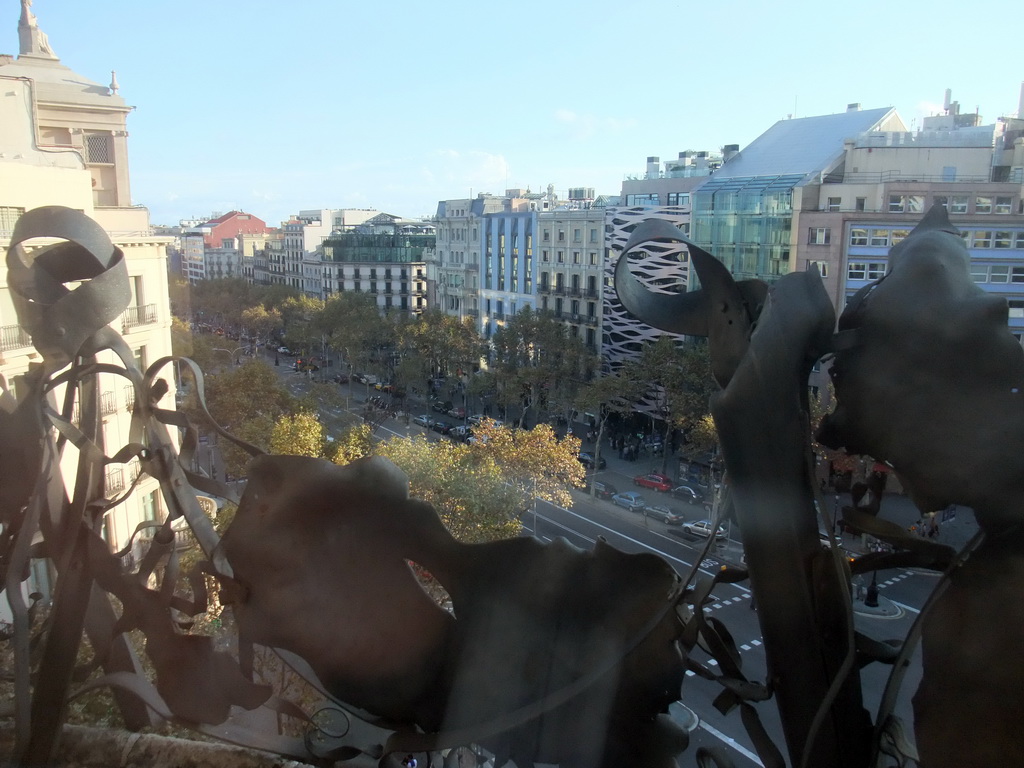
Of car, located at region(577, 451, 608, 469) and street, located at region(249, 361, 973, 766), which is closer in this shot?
street, located at region(249, 361, 973, 766)

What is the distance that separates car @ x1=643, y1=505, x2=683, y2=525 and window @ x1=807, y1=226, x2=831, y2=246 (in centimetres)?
764

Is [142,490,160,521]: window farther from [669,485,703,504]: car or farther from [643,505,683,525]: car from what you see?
[669,485,703,504]: car

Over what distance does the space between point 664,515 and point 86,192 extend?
1164 centimetres

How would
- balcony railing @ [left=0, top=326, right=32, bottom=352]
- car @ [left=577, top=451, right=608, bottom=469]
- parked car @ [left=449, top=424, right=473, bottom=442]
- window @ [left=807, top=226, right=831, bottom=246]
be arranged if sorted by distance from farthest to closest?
parked car @ [left=449, top=424, right=473, bottom=442] → car @ [left=577, top=451, right=608, bottom=469] → window @ [left=807, top=226, right=831, bottom=246] → balcony railing @ [left=0, top=326, right=32, bottom=352]

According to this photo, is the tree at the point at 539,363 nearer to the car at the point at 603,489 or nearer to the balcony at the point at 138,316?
the car at the point at 603,489

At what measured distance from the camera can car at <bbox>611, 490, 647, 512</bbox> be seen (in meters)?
17.7

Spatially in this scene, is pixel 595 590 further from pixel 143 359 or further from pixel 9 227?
pixel 143 359

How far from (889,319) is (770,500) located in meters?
0.63

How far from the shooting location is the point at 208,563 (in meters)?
3.23

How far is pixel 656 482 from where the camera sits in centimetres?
2000

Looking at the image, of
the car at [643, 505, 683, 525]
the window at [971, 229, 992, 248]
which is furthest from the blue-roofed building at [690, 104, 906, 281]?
the car at [643, 505, 683, 525]

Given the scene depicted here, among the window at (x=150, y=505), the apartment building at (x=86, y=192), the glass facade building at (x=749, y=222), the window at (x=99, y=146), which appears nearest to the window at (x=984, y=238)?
the glass facade building at (x=749, y=222)

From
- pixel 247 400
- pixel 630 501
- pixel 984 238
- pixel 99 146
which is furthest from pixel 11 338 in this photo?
pixel 984 238

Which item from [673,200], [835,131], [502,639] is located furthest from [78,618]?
[673,200]
